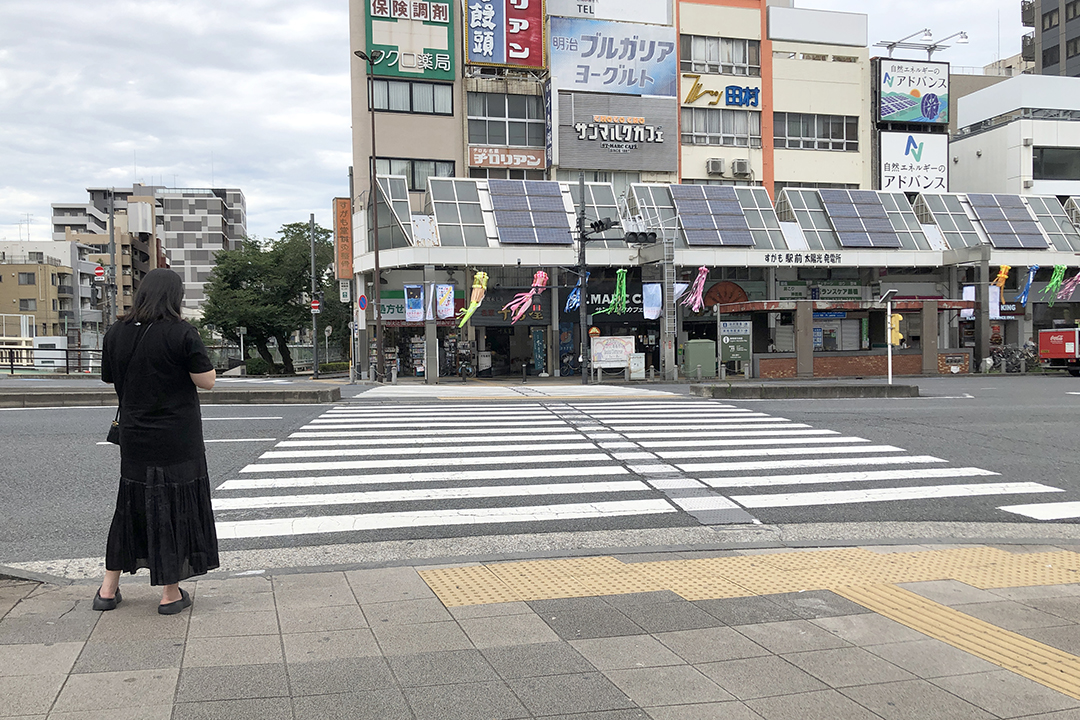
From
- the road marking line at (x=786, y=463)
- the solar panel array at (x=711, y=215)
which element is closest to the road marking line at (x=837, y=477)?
the road marking line at (x=786, y=463)

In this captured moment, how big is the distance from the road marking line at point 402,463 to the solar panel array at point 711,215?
27.4 metres

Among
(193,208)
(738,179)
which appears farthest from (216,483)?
(193,208)

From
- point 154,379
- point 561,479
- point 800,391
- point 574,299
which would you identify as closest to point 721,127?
point 574,299

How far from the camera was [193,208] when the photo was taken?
11462 cm

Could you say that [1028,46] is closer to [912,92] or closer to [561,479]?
[912,92]

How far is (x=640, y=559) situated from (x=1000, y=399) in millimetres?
18100

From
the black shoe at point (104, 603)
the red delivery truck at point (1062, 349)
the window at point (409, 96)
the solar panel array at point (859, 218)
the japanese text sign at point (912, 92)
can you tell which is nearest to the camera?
the black shoe at point (104, 603)

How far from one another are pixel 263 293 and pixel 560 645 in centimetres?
5185

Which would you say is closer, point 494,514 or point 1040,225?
point 494,514

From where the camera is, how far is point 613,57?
41.1 metres

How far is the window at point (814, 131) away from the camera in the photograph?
1763 inches

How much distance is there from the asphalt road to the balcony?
75913 mm

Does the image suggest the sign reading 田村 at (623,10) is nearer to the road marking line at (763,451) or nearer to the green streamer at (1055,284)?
the green streamer at (1055,284)

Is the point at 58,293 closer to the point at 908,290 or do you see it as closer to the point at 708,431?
the point at 908,290
